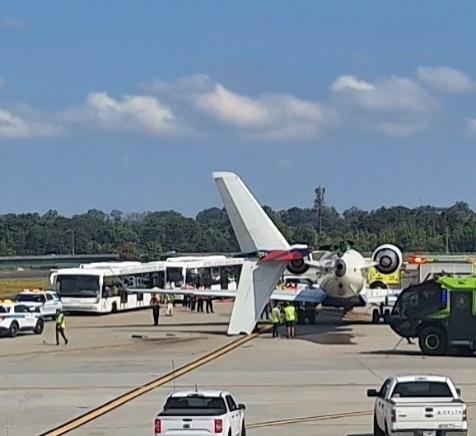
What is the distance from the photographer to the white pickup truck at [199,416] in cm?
1753

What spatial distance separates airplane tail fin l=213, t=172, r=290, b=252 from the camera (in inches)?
2127

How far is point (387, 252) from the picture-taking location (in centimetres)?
5909

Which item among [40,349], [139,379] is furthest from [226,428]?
[40,349]

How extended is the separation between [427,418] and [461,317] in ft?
74.0

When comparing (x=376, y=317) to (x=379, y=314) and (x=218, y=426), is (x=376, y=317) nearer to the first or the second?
(x=379, y=314)

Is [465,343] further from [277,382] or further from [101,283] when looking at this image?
[101,283]

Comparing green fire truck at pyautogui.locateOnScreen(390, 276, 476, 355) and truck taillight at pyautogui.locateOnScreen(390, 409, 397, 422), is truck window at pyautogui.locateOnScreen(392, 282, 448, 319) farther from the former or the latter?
truck taillight at pyautogui.locateOnScreen(390, 409, 397, 422)

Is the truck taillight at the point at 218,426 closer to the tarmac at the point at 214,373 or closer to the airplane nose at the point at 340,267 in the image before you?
the tarmac at the point at 214,373

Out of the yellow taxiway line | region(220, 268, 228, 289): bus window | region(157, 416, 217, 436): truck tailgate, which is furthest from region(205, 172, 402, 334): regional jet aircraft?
region(220, 268, 228, 289): bus window

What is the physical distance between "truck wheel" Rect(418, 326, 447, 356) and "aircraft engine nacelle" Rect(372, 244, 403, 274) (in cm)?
1750

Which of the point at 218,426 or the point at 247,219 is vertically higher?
the point at 247,219

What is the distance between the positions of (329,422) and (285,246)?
103 ft

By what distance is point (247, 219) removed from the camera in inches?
2135

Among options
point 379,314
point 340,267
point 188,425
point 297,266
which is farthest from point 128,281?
point 188,425
